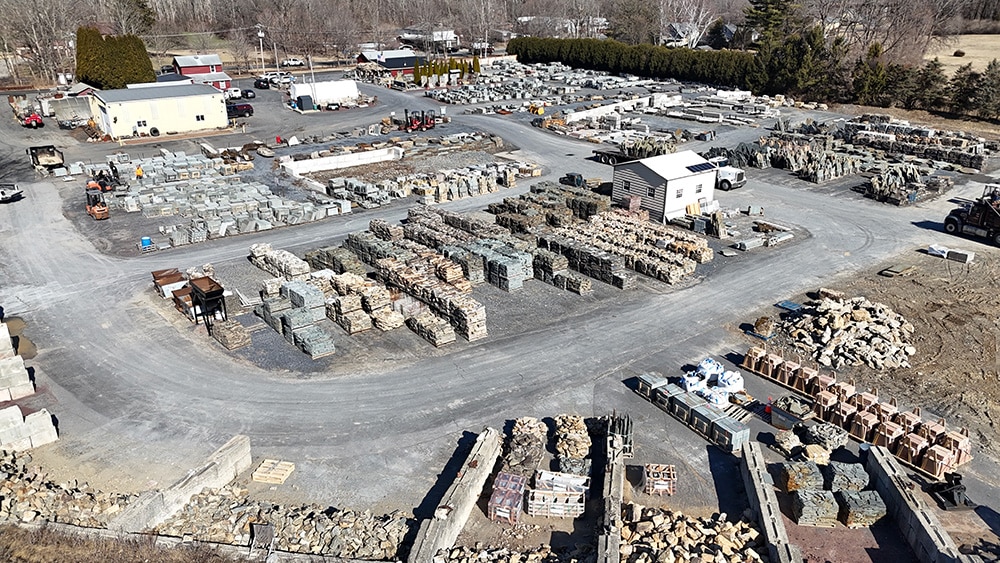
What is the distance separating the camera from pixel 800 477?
16094mm

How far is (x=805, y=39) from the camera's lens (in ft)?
232

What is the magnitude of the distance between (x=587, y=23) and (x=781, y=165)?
8728 centimetres

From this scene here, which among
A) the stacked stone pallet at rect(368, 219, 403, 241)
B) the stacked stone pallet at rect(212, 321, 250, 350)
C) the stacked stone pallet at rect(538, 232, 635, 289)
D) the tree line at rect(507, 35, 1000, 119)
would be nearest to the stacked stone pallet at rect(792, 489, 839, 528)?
the stacked stone pallet at rect(538, 232, 635, 289)

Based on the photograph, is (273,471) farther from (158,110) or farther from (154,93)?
(154,93)

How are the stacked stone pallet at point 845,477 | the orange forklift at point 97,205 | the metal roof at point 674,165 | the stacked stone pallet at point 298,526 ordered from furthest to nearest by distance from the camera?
1. the orange forklift at point 97,205
2. the metal roof at point 674,165
3. the stacked stone pallet at point 845,477
4. the stacked stone pallet at point 298,526

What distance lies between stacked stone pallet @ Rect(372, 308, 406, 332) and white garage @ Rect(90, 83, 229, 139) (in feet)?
137

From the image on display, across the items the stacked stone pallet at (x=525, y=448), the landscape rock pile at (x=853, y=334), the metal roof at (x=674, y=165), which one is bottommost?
the stacked stone pallet at (x=525, y=448)

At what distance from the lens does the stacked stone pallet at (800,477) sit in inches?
631

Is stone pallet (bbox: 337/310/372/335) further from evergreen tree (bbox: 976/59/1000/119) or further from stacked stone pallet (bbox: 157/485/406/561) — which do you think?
evergreen tree (bbox: 976/59/1000/119)

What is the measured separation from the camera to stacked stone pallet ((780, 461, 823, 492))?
52.6 feet

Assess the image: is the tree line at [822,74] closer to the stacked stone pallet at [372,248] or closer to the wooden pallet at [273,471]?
the stacked stone pallet at [372,248]

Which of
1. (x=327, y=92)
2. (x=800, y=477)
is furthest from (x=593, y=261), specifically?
(x=327, y=92)

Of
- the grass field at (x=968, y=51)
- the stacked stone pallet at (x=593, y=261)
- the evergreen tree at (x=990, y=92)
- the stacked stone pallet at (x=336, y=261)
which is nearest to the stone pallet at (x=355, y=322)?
the stacked stone pallet at (x=336, y=261)

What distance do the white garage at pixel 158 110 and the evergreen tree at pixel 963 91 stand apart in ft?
219
